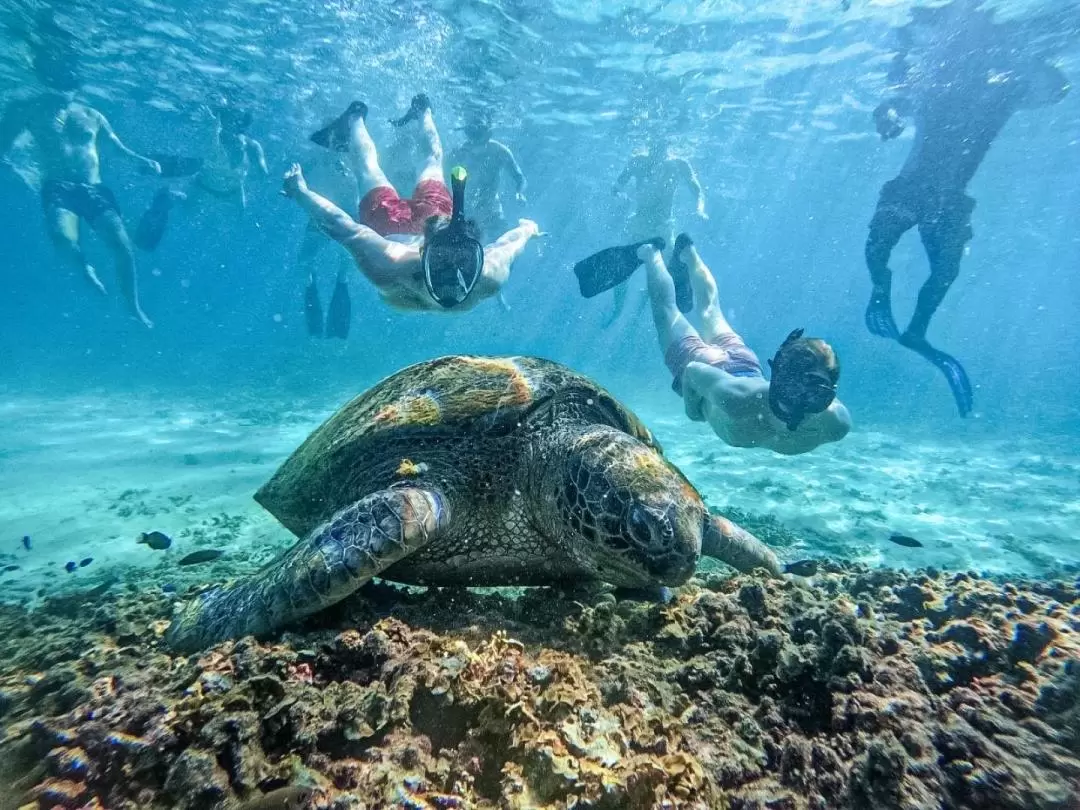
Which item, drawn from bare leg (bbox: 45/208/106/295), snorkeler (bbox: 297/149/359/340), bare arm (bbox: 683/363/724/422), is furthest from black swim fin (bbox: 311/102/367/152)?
bare leg (bbox: 45/208/106/295)

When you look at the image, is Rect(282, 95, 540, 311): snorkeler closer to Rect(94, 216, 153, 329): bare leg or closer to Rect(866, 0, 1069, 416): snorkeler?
Rect(866, 0, 1069, 416): snorkeler

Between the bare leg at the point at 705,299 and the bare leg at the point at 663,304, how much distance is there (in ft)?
0.91

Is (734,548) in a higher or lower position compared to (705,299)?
lower

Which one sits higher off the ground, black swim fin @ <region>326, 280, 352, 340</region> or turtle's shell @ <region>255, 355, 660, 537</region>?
black swim fin @ <region>326, 280, 352, 340</region>

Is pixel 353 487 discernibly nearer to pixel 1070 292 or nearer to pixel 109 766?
pixel 109 766

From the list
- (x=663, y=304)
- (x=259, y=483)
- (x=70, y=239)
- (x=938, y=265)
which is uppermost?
(x=70, y=239)

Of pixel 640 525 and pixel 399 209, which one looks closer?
pixel 640 525

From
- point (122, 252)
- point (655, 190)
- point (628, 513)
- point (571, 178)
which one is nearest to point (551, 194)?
point (571, 178)

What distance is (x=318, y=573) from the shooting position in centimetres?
227

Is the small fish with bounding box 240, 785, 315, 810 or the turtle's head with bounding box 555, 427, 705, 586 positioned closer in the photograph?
the small fish with bounding box 240, 785, 315, 810

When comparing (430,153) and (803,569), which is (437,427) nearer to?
(803,569)

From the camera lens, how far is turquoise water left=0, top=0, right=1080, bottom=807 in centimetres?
796

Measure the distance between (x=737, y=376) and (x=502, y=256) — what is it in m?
3.96

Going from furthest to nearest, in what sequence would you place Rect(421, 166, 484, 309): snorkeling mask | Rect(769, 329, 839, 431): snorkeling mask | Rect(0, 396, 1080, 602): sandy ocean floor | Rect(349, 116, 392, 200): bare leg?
Rect(349, 116, 392, 200): bare leg < Rect(0, 396, 1080, 602): sandy ocean floor < Rect(769, 329, 839, 431): snorkeling mask < Rect(421, 166, 484, 309): snorkeling mask
